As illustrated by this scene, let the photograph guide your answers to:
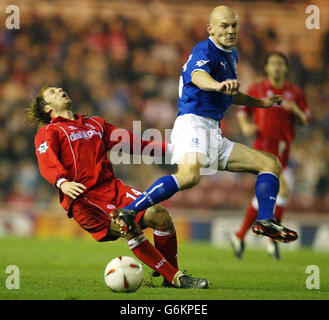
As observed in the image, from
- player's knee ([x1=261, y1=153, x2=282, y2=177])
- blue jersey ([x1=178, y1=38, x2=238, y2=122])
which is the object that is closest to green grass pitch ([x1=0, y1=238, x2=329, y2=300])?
player's knee ([x1=261, y1=153, x2=282, y2=177])

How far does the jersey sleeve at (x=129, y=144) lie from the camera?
19.0 feet

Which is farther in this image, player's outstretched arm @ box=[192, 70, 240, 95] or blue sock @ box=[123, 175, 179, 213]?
blue sock @ box=[123, 175, 179, 213]

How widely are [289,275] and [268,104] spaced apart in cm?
211

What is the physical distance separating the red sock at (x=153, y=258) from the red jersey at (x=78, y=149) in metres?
0.65

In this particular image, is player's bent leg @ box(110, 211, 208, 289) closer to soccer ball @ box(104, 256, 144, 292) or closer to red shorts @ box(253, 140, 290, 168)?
→ soccer ball @ box(104, 256, 144, 292)

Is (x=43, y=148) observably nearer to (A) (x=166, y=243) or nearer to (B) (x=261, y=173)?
(A) (x=166, y=243)

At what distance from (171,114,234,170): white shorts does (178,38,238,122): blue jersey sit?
0.08 m

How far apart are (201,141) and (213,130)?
10.0 inches

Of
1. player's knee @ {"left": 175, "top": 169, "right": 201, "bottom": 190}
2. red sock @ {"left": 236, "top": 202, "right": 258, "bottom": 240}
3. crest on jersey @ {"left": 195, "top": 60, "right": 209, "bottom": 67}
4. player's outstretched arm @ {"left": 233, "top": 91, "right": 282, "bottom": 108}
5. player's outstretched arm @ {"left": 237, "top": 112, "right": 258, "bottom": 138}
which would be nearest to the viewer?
player's knee @ {"left": 175, "top": 169, "right": 201, "bottom": 190}

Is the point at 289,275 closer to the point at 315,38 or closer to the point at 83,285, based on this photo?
the point at 83,285

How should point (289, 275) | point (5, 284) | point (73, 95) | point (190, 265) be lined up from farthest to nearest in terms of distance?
point (73, 95), point (190, 265), point (289, 275), point (5, 284)

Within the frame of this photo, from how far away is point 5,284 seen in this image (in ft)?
17.8

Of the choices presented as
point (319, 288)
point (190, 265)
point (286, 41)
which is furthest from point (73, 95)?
point (319, 288)

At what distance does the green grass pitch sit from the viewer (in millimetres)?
4926
